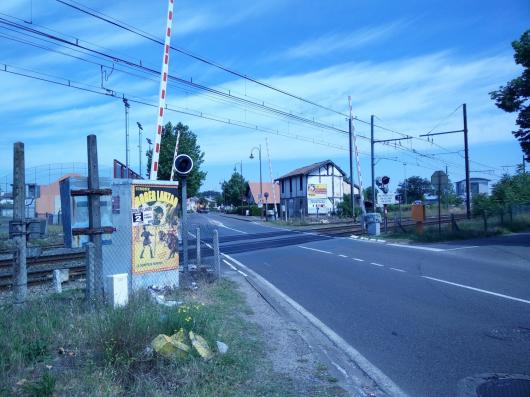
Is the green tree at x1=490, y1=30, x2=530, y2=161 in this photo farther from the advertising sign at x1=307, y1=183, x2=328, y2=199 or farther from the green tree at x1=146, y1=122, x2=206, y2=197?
the advertising sign at x1=307, y1=183, x2=328, y2=199

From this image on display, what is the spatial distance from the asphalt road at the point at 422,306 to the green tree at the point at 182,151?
36696 millimetres

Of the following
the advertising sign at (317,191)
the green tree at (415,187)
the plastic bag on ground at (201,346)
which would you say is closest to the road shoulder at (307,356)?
the plastic bag on ground at (201,346)

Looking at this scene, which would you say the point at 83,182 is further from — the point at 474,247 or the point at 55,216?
→ the point at 55,216

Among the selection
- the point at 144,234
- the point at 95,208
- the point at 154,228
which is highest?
the point at 95,208

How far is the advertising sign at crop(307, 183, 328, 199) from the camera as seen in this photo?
71.1m

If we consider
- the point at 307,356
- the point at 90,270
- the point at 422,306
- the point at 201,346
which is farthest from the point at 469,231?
the point at 201,346

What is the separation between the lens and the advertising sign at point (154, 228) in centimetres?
996

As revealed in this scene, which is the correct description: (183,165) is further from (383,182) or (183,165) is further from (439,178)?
(383,182)

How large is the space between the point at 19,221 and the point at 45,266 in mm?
9006

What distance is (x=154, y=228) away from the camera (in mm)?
10273

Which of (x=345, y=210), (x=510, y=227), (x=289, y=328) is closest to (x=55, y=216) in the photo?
(x=345, y=210)

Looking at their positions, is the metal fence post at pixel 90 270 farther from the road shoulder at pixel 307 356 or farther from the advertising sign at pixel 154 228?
the road shoulder at pixel 307 356

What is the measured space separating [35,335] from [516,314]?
7.60m

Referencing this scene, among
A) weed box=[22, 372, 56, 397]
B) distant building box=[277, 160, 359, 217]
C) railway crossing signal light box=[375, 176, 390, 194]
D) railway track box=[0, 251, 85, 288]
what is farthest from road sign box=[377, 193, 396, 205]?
distant building box=[277, 160, 359, 217]
